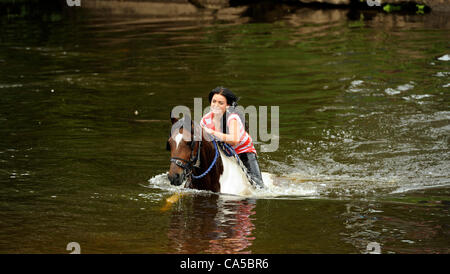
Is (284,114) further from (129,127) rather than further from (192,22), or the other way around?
(192,22)

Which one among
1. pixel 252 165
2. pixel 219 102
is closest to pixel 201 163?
pixel 219 102

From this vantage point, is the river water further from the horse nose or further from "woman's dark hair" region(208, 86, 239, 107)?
"woman's dark hair" region(208, 86, 239, 107)

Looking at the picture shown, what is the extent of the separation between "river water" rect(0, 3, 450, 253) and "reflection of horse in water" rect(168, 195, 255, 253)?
0.09ft

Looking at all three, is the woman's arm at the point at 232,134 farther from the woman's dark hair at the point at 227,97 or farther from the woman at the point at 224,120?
the woman's dark hair at the point at 227,97

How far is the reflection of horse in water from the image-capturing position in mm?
7625

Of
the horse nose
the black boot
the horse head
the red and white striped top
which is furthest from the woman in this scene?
the horse nose

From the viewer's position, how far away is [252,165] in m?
9.59

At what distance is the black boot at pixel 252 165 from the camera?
31.2ft

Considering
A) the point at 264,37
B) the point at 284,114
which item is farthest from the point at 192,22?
the point at 284,114

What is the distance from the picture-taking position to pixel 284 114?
15531mm

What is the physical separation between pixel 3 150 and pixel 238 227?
6.14 meters

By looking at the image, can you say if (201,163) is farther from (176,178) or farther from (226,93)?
(226,93)

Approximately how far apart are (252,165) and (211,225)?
144cm

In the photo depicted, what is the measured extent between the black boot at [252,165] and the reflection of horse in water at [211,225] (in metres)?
0.45
